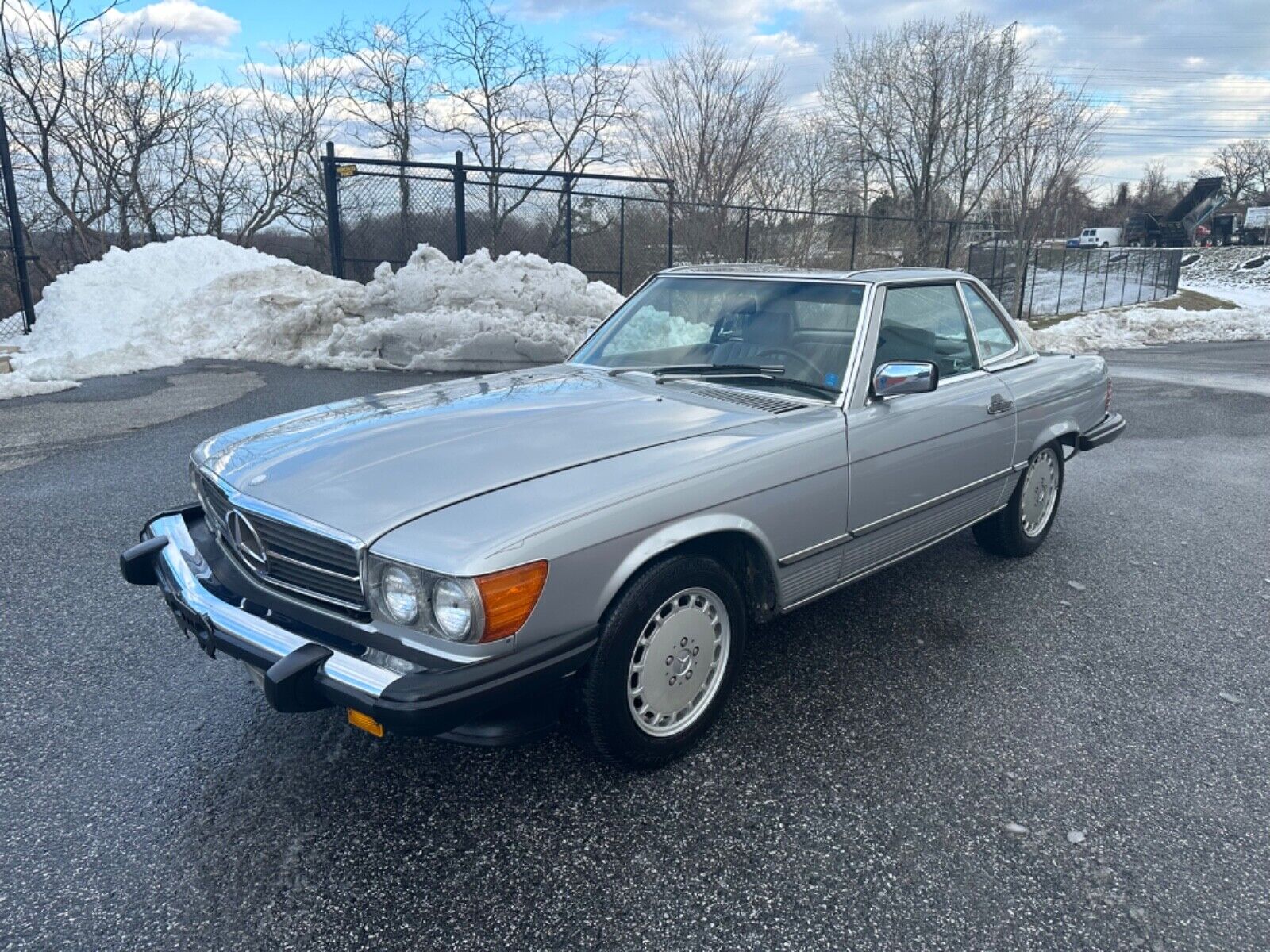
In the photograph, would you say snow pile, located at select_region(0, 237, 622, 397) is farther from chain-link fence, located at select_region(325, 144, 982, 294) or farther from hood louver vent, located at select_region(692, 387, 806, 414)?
hood louver vent, located at select_region(692, 387, 806, 414)

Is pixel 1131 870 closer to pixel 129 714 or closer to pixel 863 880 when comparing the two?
pixel 863 880

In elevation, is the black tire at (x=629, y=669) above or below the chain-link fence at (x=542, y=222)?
below

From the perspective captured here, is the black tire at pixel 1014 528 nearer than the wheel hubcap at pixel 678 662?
No

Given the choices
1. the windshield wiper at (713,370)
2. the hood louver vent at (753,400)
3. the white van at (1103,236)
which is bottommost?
the hood louver vent at (753,400)

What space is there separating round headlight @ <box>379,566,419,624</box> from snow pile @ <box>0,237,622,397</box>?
8.93 m

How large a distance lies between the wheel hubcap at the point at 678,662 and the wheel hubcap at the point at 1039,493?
253 cm

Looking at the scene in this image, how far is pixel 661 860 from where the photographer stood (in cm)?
239

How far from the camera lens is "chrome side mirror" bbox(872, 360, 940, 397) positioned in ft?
10.9

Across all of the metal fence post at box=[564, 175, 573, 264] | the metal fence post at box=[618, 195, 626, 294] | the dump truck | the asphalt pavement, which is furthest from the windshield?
the dump truck

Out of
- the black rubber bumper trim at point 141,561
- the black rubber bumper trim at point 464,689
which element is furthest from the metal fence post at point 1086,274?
the black rubber bumper trim at point 141,561

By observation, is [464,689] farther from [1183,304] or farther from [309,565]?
[1183,304]

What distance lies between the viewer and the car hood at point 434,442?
2.50m

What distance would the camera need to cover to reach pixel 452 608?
222 centimetres

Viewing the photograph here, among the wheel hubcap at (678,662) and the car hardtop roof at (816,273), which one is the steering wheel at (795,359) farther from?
the wheel hubcap at (678,662)
